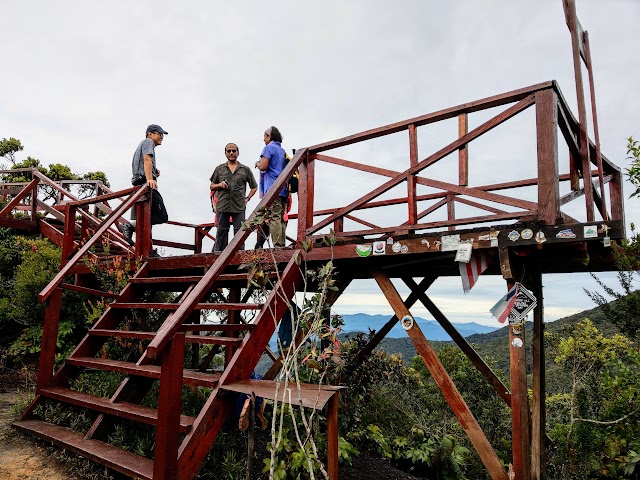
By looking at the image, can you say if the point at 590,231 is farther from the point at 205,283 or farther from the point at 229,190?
the point at 229,190

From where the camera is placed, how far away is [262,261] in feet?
15.0

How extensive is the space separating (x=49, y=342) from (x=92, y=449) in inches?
58.7

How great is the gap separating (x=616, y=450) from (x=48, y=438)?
5406mm

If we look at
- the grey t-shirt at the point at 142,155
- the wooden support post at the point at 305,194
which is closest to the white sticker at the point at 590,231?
the wooden support post at the point at 305,194

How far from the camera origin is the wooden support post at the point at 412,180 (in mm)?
3979

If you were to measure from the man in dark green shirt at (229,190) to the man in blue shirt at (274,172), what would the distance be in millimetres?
480

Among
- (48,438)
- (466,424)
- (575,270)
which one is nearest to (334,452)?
(466,424)

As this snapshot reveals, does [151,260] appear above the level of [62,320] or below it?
above

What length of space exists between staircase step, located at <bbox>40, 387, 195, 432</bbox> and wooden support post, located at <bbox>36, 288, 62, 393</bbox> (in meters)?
0.12

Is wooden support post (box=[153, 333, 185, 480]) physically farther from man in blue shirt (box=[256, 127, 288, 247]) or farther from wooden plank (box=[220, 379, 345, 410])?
man in blue shirt (box=[256, 127, 288, 247])

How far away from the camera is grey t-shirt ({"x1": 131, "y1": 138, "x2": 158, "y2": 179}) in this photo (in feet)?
18.8

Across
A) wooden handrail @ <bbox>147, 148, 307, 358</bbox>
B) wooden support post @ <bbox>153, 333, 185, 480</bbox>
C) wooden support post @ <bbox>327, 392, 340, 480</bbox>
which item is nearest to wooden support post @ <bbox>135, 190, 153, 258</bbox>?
wooden handrail @ <bbox>147, 148, 307, 358</bbox>

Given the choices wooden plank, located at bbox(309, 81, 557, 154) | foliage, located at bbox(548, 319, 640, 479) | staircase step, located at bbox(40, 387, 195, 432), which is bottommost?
foliage, located at bbox(548, 319, 640, 479)

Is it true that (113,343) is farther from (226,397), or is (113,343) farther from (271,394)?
(271,394)
